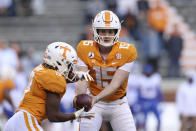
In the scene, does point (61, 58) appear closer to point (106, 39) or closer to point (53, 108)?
point (53, 108)

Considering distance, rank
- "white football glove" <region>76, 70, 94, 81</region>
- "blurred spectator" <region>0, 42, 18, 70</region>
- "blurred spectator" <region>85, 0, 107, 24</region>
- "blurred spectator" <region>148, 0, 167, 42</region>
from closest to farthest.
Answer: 1. "white football glove" <region>76, 70, 94, 81</region>
2. "blurred spectator" <region>0, 42, 18, 70</region>
3. "blurred spectator" <region>148, 0, 167, 42</region>
4. "blurred spectator" <region>85, 0, 107, 24</region>

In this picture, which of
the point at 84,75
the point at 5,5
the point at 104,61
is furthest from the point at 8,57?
the point at 84,75

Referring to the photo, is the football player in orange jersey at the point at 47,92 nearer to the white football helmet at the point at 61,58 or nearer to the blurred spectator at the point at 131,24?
the white football helmet at the point at 61,58

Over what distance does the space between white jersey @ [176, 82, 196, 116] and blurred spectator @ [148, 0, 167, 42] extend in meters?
3.29

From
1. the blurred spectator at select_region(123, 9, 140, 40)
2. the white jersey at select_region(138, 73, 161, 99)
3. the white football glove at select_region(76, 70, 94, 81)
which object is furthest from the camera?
the blurred spectator at select_region(123, 9, 140, 40)

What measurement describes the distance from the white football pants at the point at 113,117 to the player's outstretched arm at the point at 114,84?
0.96 feet

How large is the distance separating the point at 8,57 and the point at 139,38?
3529 millimetres

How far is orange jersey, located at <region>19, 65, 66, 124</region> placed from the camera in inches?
184

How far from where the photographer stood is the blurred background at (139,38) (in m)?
11.3

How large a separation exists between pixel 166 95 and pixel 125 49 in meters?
7.99

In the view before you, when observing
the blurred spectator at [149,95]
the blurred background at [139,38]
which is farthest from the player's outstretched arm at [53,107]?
the blurred spectator at [149,95]

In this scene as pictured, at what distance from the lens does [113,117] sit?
18.0 ft

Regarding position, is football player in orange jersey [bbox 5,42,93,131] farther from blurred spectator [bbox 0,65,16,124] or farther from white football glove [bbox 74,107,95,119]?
blurred spectator [bbox 0,65,16,124]

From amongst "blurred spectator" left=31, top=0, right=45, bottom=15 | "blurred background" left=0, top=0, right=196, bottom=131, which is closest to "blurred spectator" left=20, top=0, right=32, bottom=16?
"blurred background" left=0, top=0, right=196, bottom=131
